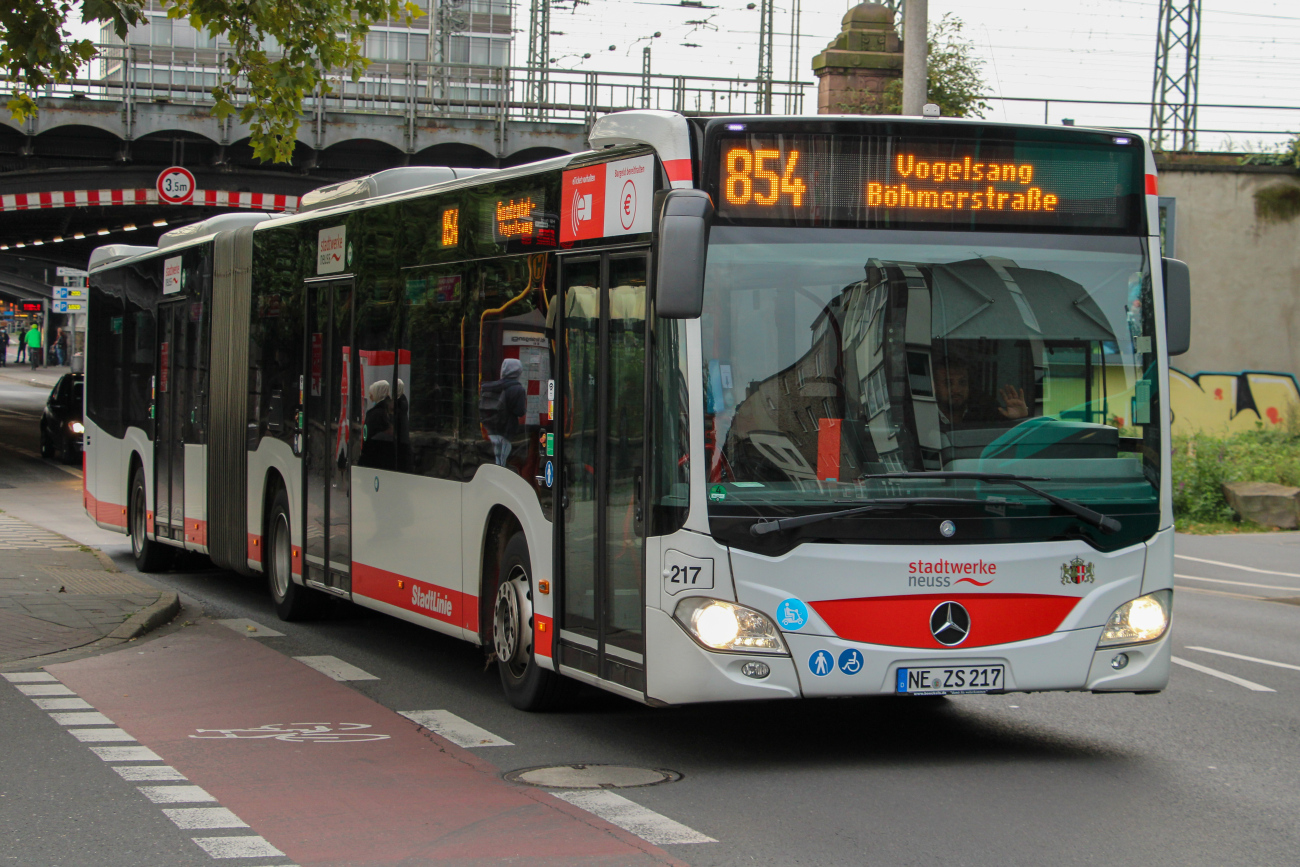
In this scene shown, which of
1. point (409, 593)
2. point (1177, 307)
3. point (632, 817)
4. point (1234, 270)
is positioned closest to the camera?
point (632, 817)

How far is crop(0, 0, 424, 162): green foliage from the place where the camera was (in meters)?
11.0

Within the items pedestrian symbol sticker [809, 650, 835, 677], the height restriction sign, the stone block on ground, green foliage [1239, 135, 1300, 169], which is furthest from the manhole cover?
green foliage [1239, 135, 1300, 169]

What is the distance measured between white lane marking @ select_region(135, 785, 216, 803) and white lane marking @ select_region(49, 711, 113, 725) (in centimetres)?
164

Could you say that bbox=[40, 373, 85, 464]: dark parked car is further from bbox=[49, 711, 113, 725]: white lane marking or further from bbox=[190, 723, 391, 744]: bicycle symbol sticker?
bbox=[190, 723, 391, 744]: bicycle symbol sticker

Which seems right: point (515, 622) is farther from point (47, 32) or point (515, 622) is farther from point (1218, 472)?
point (1218, 472)

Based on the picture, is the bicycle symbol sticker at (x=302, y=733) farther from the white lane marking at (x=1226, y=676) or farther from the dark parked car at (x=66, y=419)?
the dark parked car at (x=66, y=419)

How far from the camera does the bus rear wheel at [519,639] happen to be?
8297 millimetres

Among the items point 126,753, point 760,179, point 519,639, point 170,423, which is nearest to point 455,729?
point 519,639

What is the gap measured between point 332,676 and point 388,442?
1.54 meters

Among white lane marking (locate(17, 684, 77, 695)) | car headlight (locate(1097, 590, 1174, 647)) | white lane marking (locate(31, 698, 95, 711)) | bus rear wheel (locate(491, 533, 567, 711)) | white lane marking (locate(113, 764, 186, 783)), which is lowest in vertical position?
white lane marking (locate(17, 684, 77, 695))

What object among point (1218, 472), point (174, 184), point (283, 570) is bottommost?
point (283, 570)

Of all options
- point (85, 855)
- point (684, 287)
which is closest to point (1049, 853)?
point (684, 287)

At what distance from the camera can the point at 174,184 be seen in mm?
27453

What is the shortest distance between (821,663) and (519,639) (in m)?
2.13
